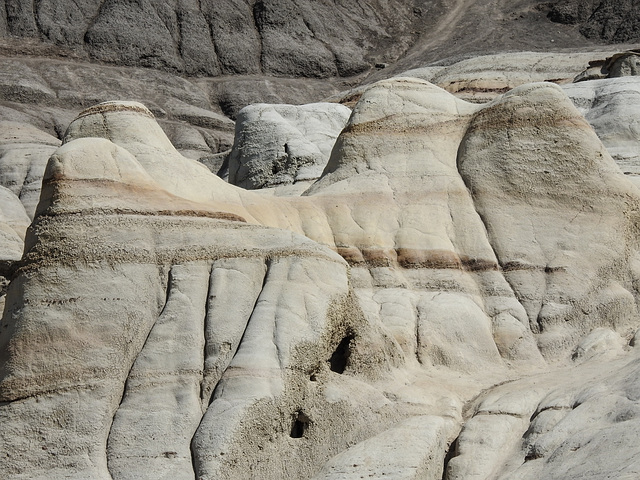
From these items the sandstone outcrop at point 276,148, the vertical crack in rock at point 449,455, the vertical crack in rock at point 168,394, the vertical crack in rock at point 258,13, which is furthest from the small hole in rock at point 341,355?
the vertical crack in rock at point 258,13

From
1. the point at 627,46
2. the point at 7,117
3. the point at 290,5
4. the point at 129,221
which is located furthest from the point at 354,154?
the point at 290,5

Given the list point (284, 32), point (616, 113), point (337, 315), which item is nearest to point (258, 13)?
point (284, 32)

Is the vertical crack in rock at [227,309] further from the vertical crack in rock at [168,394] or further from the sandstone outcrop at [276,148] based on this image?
the sandstone outcrop at [276,148]

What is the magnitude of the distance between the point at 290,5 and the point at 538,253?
57946 mm

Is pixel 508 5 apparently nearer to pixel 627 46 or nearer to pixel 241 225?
pixel 627 46

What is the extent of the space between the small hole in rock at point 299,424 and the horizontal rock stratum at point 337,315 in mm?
31

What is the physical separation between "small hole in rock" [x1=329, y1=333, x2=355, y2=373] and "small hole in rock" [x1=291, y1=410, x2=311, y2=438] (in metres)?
1.20

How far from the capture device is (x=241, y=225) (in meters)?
12.5

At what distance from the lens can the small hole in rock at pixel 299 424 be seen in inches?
434

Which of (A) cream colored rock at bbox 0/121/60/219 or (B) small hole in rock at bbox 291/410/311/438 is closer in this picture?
(B) small hole in rock at bbox 291/410/311/438

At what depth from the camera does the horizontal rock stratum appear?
10.5m

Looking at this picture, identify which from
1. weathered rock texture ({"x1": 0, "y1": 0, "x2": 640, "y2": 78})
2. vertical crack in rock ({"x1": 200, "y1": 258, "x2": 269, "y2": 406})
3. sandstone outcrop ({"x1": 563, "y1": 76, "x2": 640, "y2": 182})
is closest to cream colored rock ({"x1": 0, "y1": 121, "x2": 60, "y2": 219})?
sandstone outcrop ({"x1": 563, "y1": 76, "x2": 640, "y2": 182})

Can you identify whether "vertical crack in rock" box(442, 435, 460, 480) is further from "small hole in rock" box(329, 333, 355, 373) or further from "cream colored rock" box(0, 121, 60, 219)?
"cream colored rock" box(0, 121, 60, 219)

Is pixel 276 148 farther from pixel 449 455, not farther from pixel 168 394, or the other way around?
pixel 449 455
